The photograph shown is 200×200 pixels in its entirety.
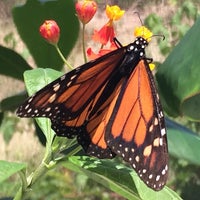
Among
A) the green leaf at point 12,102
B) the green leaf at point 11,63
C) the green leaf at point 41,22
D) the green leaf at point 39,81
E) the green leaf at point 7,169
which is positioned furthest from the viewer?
the green leaf at point 12,102

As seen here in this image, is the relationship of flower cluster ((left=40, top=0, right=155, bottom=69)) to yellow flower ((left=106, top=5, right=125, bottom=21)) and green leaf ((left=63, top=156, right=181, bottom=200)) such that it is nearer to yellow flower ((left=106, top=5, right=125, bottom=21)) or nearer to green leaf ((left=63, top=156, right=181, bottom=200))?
yellow flower ((left=106, top=5, right=125, bottom=21))

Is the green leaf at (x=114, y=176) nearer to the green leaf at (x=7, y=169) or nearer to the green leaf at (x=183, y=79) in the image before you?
the green leaf at (x=7, y=169)

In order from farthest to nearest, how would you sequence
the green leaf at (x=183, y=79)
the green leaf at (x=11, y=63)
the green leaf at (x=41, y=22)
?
the green leaf at (x=11, y=63)
the green leaf at (x=41, y=22)
the green leaf at (x=183, y=79)

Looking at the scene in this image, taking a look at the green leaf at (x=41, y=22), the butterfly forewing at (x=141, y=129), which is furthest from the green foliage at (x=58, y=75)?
the butterfly forewing at (x=141, y=129)

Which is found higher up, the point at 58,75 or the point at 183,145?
the point at 58,75

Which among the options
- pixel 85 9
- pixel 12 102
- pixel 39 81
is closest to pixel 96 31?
pixel 85 9

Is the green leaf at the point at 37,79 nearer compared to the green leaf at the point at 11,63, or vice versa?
the green leaf at the point at 37,79

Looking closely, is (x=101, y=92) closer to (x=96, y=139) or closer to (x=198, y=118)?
(x=96, y=139)

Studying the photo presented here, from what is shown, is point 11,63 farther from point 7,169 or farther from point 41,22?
point 7,169
